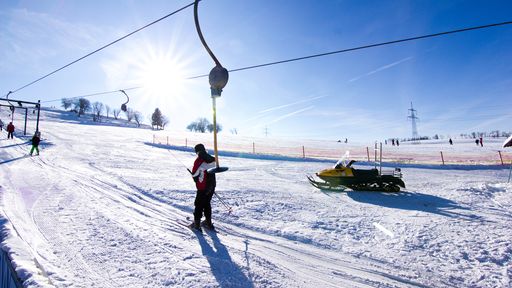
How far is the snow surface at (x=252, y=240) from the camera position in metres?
3.49

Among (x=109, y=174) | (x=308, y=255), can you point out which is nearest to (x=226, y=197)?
(x=308, y=255)

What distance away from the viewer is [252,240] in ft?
16.0

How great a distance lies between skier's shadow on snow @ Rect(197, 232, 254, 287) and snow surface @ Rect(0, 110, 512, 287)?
15 mm

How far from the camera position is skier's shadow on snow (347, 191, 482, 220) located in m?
6.88

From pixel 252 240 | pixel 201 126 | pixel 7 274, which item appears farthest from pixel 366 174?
pixel 201 126

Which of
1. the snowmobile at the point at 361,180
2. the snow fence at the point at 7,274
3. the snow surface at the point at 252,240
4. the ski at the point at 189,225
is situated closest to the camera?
the snow fence at the point at 7,274

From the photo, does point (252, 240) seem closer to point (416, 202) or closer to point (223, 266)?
point (223, 266)


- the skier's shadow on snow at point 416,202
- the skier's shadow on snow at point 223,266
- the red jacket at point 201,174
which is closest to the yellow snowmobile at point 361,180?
the skier's shadow on snow at point 416,202

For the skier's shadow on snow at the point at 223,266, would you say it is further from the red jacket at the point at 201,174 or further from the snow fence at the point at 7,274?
the snow fence at the point at 7,274

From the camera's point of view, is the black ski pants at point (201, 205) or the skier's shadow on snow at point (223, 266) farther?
the black ski pants at point (201, 205)

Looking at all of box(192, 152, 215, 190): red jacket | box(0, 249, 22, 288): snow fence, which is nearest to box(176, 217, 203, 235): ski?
box(192, 152, 215, 190): red jacket

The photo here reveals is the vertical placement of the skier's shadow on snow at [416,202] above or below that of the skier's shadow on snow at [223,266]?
above

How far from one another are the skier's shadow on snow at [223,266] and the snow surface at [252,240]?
1 centimetres

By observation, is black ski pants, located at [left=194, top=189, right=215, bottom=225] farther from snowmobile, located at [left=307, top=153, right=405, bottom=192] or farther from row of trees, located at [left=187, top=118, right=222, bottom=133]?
row of trees, located at [left=187, top=118, right=222, bottom=133]
